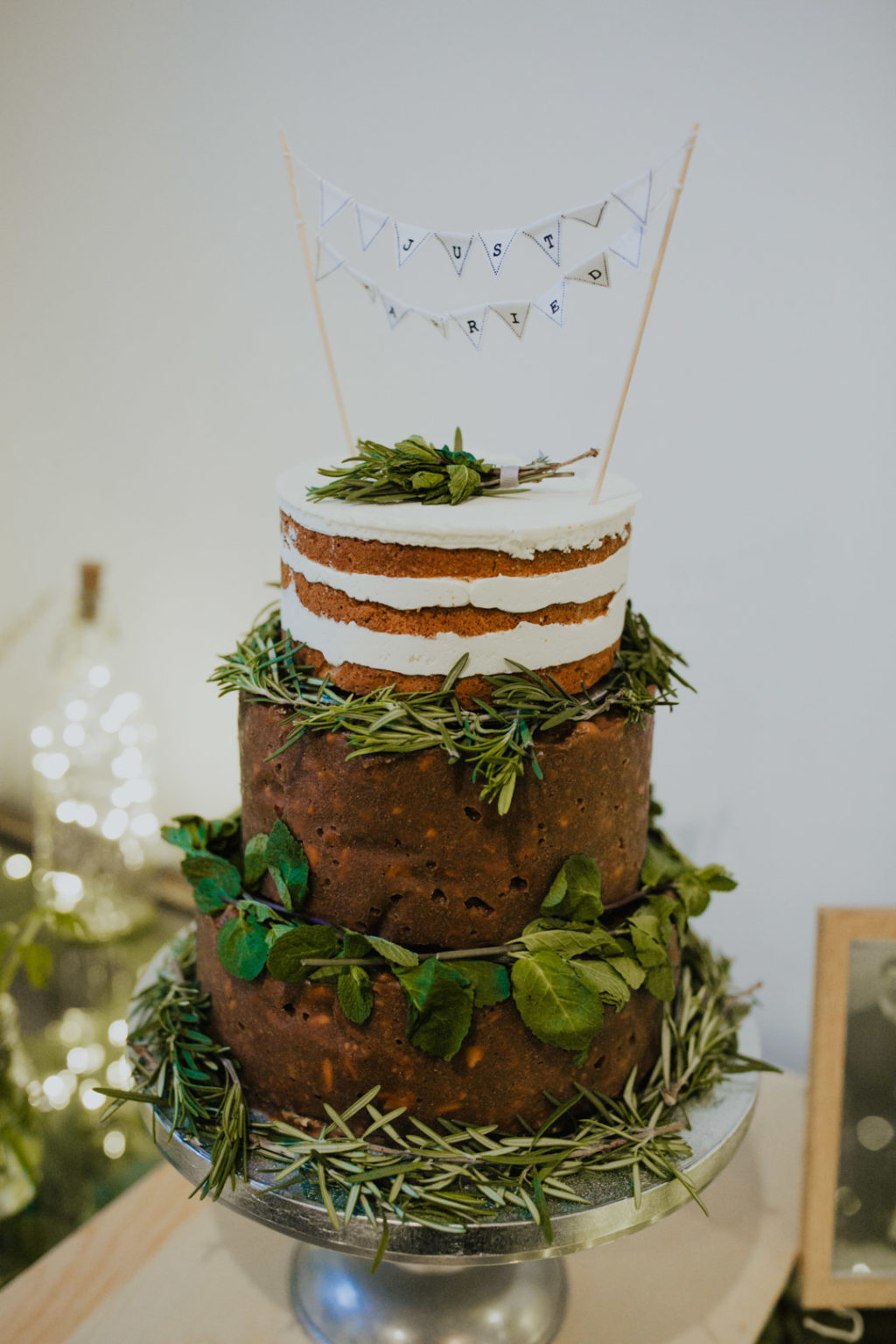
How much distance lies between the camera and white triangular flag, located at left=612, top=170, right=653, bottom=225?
0.72 m

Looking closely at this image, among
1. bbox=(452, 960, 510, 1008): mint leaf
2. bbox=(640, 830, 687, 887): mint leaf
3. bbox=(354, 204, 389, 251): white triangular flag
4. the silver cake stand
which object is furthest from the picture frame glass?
bbox=(354, 204, 389, 251): white triangular flag

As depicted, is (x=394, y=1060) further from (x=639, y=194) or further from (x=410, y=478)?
(x=639, y=194)

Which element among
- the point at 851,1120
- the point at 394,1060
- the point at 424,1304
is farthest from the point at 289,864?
the point at 851,1120

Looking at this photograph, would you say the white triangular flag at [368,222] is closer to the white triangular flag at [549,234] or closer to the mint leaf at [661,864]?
the white triangular flag at [549,234]

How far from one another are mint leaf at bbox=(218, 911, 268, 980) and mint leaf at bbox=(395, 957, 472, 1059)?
0.12 meters

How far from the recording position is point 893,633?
3.84ft

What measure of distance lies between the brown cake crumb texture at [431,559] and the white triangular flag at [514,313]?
0.18 m

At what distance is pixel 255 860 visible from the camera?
2.71 ft

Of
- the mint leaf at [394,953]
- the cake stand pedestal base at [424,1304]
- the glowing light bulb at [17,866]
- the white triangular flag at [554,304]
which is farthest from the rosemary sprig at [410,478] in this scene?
the glowing light bulb at [17,866]

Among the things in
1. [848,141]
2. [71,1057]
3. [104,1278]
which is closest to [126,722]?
[71,1057]

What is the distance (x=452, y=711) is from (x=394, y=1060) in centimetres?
26

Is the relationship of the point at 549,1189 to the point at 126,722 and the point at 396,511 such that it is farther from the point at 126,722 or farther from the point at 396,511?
the point at 126,722

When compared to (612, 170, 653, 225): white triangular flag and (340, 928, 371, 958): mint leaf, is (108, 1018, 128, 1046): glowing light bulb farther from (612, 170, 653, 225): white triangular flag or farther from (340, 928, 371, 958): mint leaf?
(612, 170, 653, 225): white triangular flag

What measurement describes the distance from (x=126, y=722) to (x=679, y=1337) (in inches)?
42.8
